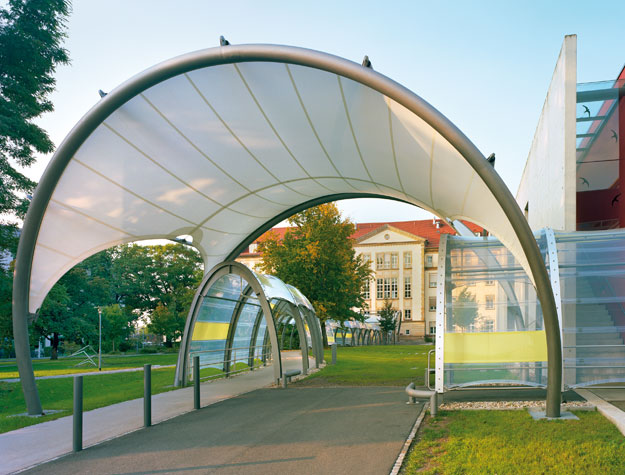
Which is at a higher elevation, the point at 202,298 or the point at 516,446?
the point at 202,298

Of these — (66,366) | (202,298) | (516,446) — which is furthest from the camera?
(66,366)

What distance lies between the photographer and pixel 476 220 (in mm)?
10648

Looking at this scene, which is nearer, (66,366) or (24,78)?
(24,78)

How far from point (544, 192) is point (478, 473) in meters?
16.8

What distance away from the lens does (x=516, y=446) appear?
275 inches

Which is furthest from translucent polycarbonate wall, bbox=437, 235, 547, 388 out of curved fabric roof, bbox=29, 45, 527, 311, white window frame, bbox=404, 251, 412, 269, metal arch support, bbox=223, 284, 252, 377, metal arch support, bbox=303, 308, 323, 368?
white window frame, bbox=404, 251, 412, 269

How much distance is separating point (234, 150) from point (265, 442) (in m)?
5.84

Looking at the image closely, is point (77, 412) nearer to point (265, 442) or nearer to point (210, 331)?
point (265, 442)

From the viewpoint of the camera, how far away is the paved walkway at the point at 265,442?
6574 millimetres

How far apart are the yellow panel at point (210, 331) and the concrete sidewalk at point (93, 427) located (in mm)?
1704

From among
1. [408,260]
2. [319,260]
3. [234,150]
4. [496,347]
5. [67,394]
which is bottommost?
[67,394]

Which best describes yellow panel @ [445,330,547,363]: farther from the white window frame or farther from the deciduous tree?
the white window frame

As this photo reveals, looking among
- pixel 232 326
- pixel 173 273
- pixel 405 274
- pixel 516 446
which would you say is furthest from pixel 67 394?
pixel 405 274

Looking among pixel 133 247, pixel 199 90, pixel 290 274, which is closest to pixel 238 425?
pixel 199 90
